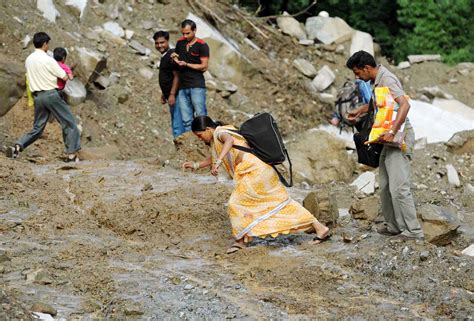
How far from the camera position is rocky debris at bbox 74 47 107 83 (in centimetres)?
1385

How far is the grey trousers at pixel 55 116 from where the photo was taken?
10.8 meters

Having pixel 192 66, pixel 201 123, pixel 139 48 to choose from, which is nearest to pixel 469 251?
pixel 201 123

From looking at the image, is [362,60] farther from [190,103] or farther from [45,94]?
[45,94]

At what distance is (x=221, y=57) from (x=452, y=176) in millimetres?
5969

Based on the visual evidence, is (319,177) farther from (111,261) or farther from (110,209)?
(111,261)

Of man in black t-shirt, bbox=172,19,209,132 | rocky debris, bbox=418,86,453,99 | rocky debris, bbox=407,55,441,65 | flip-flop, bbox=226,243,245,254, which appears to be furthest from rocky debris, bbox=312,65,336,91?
flip-flop, bbox=226,243,245,254

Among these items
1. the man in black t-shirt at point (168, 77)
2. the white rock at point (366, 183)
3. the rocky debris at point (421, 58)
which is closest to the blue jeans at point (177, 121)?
the man in black t-shirt at point (168, 77)

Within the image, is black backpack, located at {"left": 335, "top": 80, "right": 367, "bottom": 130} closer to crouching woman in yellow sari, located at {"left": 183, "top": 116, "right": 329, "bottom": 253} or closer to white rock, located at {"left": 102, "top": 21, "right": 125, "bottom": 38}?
crouching woman in yellow sari, located at {"left": 183, "top": 116, "right": 329, "bottom": 253}

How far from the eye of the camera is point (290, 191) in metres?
9.82

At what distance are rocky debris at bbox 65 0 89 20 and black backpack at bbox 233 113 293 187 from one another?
8.97 m

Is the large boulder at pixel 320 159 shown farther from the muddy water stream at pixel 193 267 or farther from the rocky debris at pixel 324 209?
the rocky debris at pixel 324 209

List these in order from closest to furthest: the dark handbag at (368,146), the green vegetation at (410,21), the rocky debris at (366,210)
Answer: the dark handbag at (368,146) < the rocky debris at (366,210) < the green vegetation at (410,21)

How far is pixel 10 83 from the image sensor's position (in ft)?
41.8

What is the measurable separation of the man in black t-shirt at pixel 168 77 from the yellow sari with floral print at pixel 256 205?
11.7ft
